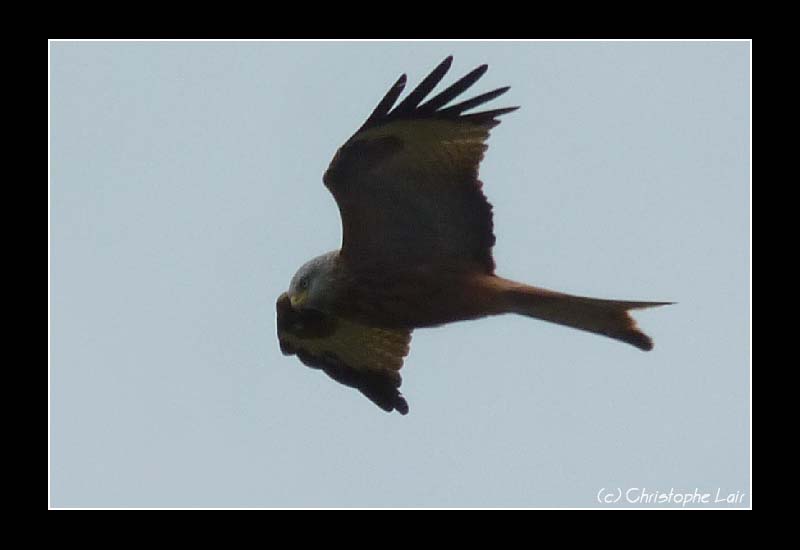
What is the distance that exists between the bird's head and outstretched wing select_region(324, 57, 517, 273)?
0.44 feet

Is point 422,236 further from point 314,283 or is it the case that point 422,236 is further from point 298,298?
point 298,298

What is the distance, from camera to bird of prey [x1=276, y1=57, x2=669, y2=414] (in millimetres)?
7227

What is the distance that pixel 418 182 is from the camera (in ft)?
24.4

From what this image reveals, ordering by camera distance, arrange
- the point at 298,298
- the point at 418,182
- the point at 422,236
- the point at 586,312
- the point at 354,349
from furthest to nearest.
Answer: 1. the point at 354,349
2. the point at 298,298
3. the point at 422,236
4. the point at 418,182
5. the point at 586,312

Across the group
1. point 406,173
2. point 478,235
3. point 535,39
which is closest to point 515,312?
point 478,235

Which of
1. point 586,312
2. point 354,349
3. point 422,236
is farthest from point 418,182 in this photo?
point 354,349

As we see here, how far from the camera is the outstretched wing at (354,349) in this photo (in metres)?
8.44

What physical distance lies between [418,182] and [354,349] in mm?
1496

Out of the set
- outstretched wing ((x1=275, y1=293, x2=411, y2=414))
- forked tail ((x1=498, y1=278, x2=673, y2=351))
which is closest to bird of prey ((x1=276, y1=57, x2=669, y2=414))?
forked tail ((x1=498, y1=278, x2=673, y2=351))

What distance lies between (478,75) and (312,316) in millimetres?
2092

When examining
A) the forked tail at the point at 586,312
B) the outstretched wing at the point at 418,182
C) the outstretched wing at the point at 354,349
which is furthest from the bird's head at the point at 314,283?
the forked tail at the point at 586,312

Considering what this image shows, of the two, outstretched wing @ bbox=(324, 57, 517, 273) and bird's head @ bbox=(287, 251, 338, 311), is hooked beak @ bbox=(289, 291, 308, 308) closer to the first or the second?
bird's head @ bbox=(287, 251, 338, 311)

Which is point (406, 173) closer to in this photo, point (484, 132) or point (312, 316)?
point (484, 132)

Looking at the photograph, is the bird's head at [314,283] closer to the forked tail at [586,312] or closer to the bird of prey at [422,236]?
the bird of prey at [422,236]
